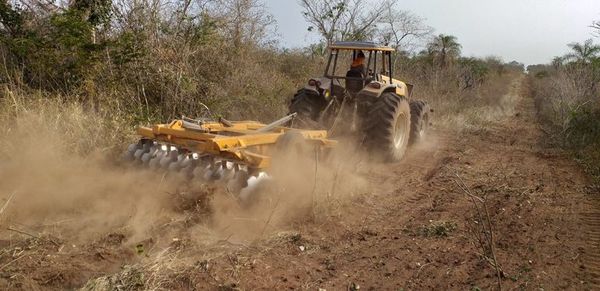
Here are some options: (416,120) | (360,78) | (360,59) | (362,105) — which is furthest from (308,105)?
(416,120)

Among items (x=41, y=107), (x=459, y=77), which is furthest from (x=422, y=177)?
(x=459, y=77)

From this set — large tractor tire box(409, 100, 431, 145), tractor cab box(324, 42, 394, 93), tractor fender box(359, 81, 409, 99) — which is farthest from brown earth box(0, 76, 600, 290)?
large tractor tire box(409, 100, 431, 145)

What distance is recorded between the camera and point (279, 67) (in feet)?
48.8

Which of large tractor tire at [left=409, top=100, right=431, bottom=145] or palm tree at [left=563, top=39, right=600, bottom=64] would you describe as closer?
large tractor tire at [left=409, top=100, right=431, bottom=145]

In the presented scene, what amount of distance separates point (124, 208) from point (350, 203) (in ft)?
7.69

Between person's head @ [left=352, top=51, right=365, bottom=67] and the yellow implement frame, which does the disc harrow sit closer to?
the yellow implement frame

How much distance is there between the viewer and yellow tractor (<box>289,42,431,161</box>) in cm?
705

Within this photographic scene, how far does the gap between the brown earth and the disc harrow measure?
557 millimetres

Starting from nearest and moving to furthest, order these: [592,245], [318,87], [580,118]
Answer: [592,245] < [318,87] < [580,118]

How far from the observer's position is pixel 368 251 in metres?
3.98

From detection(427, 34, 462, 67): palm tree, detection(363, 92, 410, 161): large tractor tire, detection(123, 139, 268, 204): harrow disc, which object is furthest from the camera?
detection(427, 34, 462, 67): palm tree

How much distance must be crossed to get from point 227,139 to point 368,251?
1705 millimetres

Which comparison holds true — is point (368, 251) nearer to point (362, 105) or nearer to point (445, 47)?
point (362, 105)

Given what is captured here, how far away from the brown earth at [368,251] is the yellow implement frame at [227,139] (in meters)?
0.69
